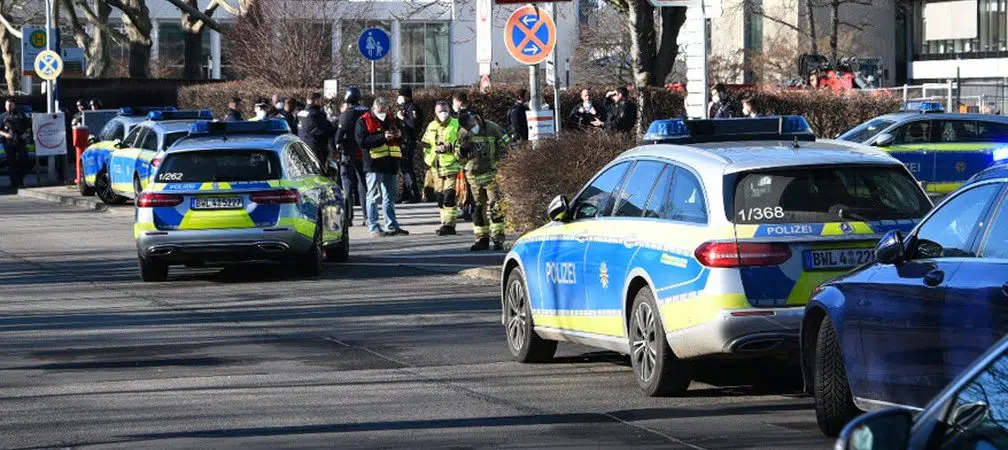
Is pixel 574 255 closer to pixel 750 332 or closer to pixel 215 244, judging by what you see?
pixel 750 332

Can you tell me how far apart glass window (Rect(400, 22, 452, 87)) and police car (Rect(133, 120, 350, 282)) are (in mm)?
64168

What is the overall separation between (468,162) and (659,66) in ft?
43.6

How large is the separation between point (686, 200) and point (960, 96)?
4441cm

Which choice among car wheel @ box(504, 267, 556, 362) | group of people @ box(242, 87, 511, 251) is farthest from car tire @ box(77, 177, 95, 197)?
car wheel @ box(504, 267, 556, 362)

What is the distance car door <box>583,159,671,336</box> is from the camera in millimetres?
10719

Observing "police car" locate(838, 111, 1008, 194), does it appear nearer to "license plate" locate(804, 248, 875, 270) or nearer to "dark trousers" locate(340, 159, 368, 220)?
"dark trousers" locate(340, 159, 368, 220)

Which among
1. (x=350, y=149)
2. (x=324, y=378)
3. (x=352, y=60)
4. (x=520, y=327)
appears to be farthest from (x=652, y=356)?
(x=352, y=60)

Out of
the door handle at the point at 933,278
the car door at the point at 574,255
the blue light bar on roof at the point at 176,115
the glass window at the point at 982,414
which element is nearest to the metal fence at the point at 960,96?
the blue light bar on roof at the point at 176,115

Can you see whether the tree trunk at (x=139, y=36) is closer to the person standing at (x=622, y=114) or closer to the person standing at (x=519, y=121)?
the person standing at (x=519, y=121)

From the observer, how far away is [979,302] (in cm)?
741

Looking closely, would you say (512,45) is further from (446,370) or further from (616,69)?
(616,69)

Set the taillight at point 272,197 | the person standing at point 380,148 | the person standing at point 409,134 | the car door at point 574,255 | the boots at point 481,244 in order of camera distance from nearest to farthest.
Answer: the car door at point 574,255, the taillight at point 272,197, the boots at point 481,244, the person standing at point 380,148, the person standing at point 409,134

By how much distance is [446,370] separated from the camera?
11.9m

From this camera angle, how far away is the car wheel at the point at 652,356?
33.3 feet
